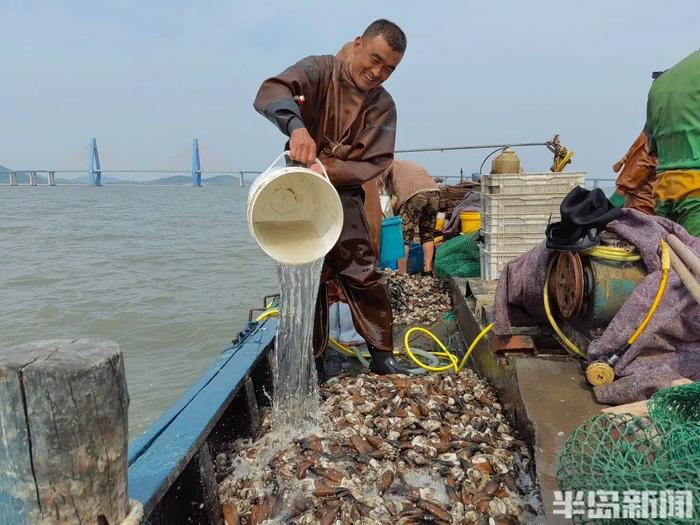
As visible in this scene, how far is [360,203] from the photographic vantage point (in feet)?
12.2

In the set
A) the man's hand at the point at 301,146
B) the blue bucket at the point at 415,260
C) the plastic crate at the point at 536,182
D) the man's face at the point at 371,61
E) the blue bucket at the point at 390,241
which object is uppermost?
the man's face at the point at 371,61

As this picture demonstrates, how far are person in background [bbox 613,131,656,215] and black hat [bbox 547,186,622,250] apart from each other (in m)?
1.77

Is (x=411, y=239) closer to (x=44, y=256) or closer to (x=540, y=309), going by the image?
(x=540, y=309)

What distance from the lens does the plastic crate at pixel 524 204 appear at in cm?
539

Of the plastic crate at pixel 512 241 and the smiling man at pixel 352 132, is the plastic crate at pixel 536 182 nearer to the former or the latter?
the plastic crate at pixel 512 241

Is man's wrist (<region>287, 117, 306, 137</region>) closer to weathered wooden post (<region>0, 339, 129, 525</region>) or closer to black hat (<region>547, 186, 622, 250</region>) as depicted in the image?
black hat (<region>547, 186, 622, 250</region>)

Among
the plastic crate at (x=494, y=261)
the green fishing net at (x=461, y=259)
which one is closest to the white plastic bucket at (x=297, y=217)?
the plastic crate at (x=494, y=261)

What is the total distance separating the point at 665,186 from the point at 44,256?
14.7 m

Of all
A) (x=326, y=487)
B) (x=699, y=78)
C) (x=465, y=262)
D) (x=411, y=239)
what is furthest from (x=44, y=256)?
(x=699, y=78)

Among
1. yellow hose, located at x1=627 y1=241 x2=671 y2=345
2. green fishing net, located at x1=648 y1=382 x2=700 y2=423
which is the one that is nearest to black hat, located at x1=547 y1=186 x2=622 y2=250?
yellow hose, located at x1=627 y1=241 x2=671 y2=345

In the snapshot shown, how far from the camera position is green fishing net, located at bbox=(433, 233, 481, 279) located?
640 cm

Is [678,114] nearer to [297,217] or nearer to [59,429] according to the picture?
[297,217]

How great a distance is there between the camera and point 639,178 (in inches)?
177

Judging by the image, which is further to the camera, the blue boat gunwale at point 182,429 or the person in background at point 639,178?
the person in background at point 639,178
